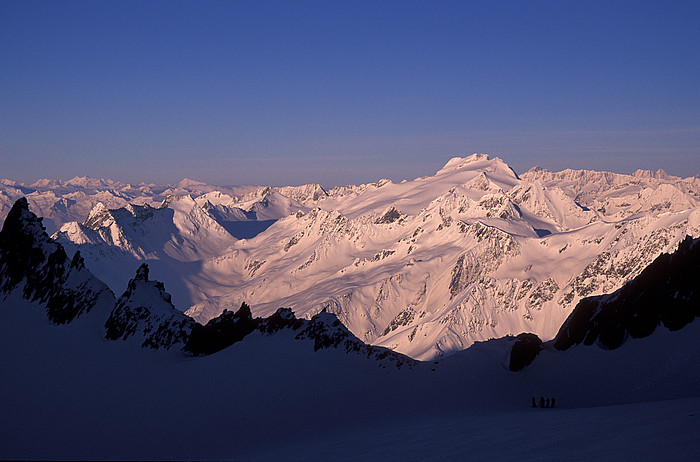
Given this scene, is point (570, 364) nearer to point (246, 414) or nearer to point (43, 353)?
point (246, 414)

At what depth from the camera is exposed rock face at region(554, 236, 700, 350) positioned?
155ft

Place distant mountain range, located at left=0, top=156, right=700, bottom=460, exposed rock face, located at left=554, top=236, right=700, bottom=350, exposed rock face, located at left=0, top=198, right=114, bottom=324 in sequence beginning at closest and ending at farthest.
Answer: distant mountain range, located at left=0, top=156, right=700, bottom=460
exposed rock face, located at left=554, top=236, right=700, bottom=350
exposed rock face, located at left=0, top=198, right=114, bottom=324

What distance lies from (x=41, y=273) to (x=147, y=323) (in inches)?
658

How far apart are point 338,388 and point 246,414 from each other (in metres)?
9.56

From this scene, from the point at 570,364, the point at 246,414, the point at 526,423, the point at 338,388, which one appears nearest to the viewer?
the point at 526,423

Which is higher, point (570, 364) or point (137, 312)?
point (137, 312)

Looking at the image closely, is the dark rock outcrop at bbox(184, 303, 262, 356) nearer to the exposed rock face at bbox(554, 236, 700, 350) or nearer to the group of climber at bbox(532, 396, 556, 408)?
the group of climber at bbox(532, 396, 556, 408)

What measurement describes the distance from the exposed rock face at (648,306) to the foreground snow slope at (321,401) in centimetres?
178

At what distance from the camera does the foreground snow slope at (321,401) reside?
2370cm


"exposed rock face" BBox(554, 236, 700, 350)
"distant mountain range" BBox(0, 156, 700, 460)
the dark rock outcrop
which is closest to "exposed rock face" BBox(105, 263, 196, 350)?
"distant mountain range" BBox(0, 156, 700, 460)

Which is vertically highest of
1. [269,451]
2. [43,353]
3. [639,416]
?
[43,353]

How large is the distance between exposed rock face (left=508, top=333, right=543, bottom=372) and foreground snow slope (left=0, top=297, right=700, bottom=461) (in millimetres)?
1025

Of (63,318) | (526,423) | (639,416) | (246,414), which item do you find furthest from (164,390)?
(639,416)

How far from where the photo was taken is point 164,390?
43.1 metres
